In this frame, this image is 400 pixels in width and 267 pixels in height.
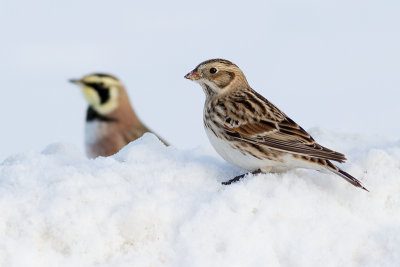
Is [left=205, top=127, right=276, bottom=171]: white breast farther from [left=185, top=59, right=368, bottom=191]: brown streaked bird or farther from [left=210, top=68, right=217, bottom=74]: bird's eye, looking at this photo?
[left=210, top=68, right=217, bottom=74]: bird's eye

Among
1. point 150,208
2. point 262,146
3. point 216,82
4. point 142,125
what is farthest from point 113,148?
point 150,208

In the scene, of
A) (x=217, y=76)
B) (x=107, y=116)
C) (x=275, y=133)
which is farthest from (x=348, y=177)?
(x=107, y=116)

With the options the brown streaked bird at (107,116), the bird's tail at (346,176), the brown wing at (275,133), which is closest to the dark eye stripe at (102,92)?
the brown streaked bird at (107,116)

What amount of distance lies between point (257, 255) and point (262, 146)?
1.37 m

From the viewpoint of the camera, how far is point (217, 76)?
6.52 meters

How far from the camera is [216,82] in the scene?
21.3 ft

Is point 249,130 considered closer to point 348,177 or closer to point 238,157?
point 238,157

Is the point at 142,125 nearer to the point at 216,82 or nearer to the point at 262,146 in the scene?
the point at 216,82

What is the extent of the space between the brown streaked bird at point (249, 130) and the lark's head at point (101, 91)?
650 centimetres

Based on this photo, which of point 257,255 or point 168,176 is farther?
point 168,176

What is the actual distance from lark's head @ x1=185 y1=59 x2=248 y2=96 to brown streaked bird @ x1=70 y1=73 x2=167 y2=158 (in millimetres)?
6093

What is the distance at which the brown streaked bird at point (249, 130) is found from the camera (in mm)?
5492

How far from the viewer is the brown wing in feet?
18.1

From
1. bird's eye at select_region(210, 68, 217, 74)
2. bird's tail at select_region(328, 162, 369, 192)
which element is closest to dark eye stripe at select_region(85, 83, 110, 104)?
bird's eye at select_region(210, 68, 217, 74)
